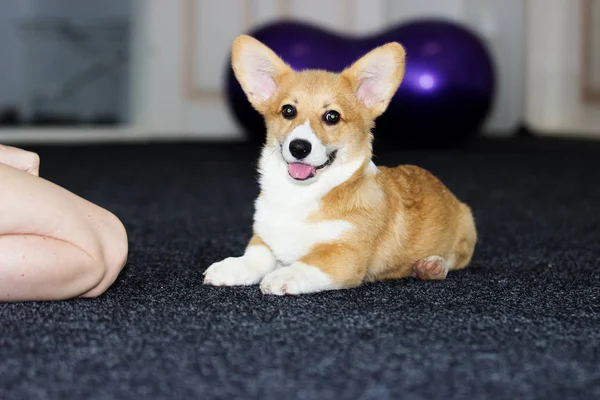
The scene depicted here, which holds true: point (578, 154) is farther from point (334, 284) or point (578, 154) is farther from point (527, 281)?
point (334, 284)

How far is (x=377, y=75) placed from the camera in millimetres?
1644

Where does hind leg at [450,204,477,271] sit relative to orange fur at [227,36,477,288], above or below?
below

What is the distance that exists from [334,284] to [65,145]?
12.6 feet

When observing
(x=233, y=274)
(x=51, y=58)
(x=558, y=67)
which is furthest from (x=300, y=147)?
(x=51, y=58)

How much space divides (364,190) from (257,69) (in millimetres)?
363

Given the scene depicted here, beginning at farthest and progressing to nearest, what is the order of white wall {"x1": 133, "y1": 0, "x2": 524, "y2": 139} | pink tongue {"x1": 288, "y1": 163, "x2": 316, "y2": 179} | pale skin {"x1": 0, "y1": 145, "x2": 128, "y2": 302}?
white wall {"x1": 133, "y1": 0, "x2": 524, "y2": 139} < pink tongue {"x1": 288, "y1": 163, "x2": 316, "y2": 179} < pale skin {"x1": 0, "y1": 145, "x2": 128, "y2": 302}

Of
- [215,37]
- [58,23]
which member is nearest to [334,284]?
[215,37]

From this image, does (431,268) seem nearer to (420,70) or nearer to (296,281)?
(296,281)

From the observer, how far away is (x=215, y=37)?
558 centimetres

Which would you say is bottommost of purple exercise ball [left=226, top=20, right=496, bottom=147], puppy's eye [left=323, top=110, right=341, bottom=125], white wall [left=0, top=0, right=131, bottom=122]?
white wall [left=0, top=0, right=131, bottom=122]

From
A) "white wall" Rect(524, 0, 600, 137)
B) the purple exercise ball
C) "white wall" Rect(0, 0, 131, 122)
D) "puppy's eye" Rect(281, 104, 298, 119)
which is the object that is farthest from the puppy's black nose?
"white wall" Rect(0, 0, 131, 122)

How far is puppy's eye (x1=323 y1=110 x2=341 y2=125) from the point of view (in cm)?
156

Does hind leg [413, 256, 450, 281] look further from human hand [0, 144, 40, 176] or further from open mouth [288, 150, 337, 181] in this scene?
human hand [0, 144, 40, 176]

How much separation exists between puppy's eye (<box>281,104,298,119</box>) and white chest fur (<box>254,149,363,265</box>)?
7 cm
